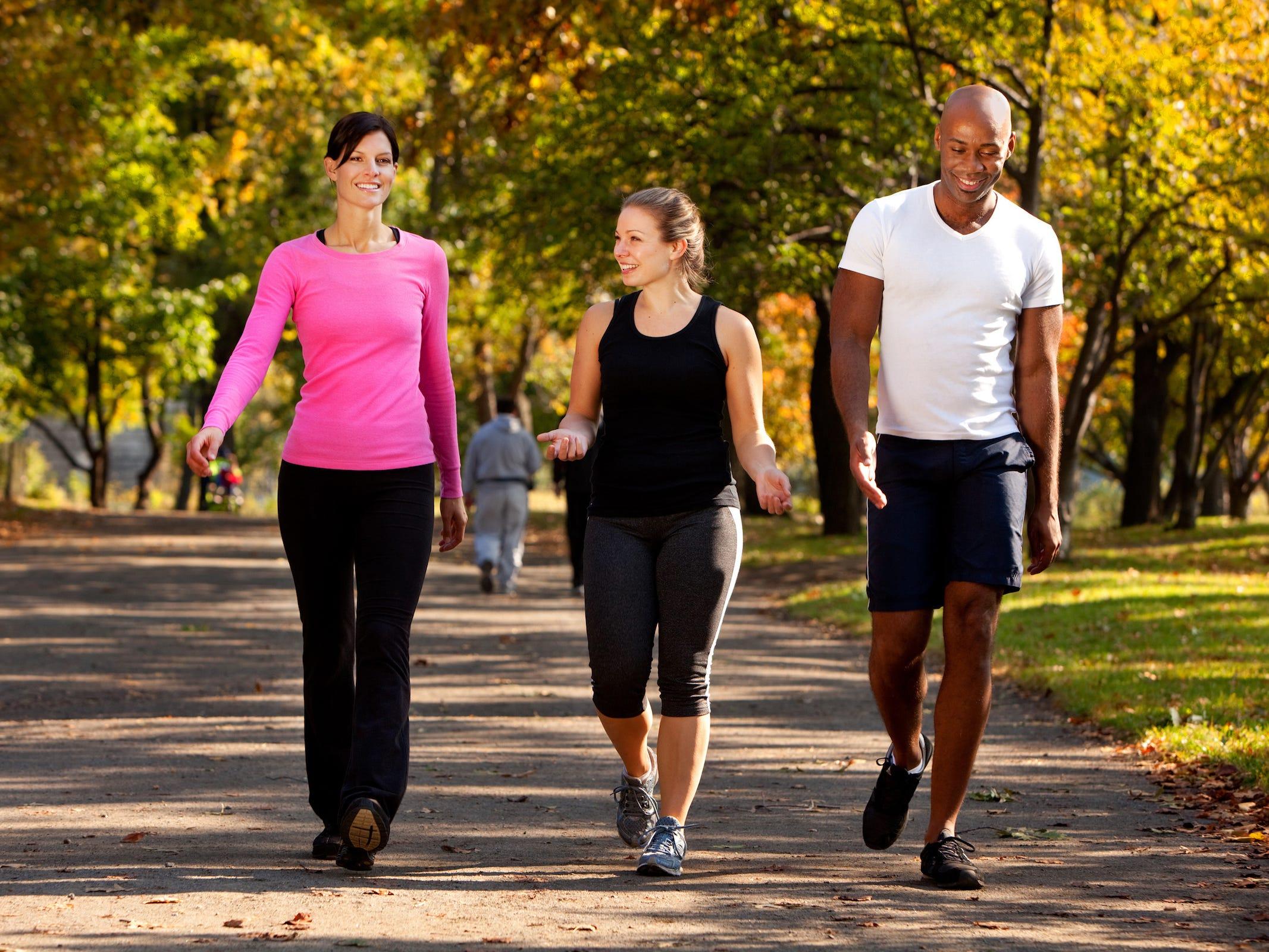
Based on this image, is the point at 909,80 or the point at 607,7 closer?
the point at 607,7

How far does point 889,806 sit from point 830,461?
21569 mm

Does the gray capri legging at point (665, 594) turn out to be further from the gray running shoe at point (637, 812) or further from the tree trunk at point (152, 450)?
the tree trunk at point (152, 450)

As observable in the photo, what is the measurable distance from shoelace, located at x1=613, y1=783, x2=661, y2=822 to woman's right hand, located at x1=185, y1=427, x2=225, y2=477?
66.7 inches

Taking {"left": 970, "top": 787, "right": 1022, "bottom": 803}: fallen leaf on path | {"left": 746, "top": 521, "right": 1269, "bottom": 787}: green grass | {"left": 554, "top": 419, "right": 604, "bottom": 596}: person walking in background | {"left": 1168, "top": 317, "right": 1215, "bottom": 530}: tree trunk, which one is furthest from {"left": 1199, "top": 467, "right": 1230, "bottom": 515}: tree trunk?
{"left": 970, "top": 787, "right": 1022, "bottom": 803}: fallen leaf on path

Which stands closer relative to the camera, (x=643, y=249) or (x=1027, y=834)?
(x=643, y=249)

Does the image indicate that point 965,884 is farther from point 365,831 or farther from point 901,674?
point 365,831

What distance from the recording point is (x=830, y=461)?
2688 centimetres

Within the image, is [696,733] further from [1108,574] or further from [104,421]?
[104,421]

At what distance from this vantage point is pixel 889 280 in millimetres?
5262

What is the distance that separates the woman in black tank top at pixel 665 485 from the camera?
17.3 feet

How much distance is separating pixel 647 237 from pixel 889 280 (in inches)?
29.7

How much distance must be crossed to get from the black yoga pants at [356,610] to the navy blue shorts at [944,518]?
1373mm

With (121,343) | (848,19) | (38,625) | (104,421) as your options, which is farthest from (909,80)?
(104,421)

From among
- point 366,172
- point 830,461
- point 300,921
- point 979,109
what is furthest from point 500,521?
point 300,921
